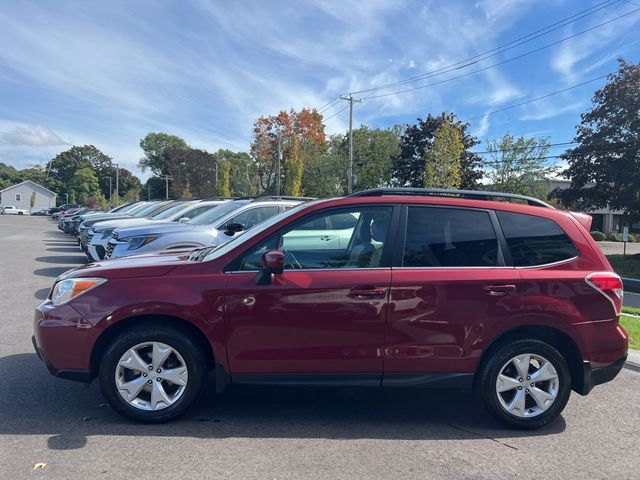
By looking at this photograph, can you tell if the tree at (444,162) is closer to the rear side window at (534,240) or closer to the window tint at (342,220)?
the rear side window at (534,240)

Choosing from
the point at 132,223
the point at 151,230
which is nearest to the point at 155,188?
the point at 132,223

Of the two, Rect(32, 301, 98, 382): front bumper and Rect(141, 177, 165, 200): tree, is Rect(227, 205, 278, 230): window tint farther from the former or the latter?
Rect(141, 177, 165, 200): tree

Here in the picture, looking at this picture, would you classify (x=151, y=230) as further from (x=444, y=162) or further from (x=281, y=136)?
(x=281, y=136)

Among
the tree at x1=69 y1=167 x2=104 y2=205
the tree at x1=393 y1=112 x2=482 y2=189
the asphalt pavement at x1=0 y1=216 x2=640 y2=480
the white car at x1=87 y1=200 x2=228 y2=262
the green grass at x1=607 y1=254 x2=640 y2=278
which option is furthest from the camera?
the tree at x1=69 y1=167 x2=104 y2=205

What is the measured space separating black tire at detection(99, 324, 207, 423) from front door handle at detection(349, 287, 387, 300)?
1271 mm

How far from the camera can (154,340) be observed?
3.92 meters

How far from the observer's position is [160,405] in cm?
397

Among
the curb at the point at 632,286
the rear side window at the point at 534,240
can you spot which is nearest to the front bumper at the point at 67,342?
the rear side window at the point at 534,240

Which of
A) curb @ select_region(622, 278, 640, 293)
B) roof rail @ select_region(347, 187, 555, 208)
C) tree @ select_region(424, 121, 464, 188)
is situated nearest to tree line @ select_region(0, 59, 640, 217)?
tree @ select_region(424, 121, 464, 188)

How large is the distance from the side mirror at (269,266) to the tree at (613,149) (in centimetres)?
3252

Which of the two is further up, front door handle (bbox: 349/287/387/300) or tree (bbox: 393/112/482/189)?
tree (bbox: 393/112/482/189)

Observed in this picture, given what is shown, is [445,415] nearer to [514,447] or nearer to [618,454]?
[514,447]

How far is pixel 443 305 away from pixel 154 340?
2249 mm

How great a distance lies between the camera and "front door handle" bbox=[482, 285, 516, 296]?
4086mm
